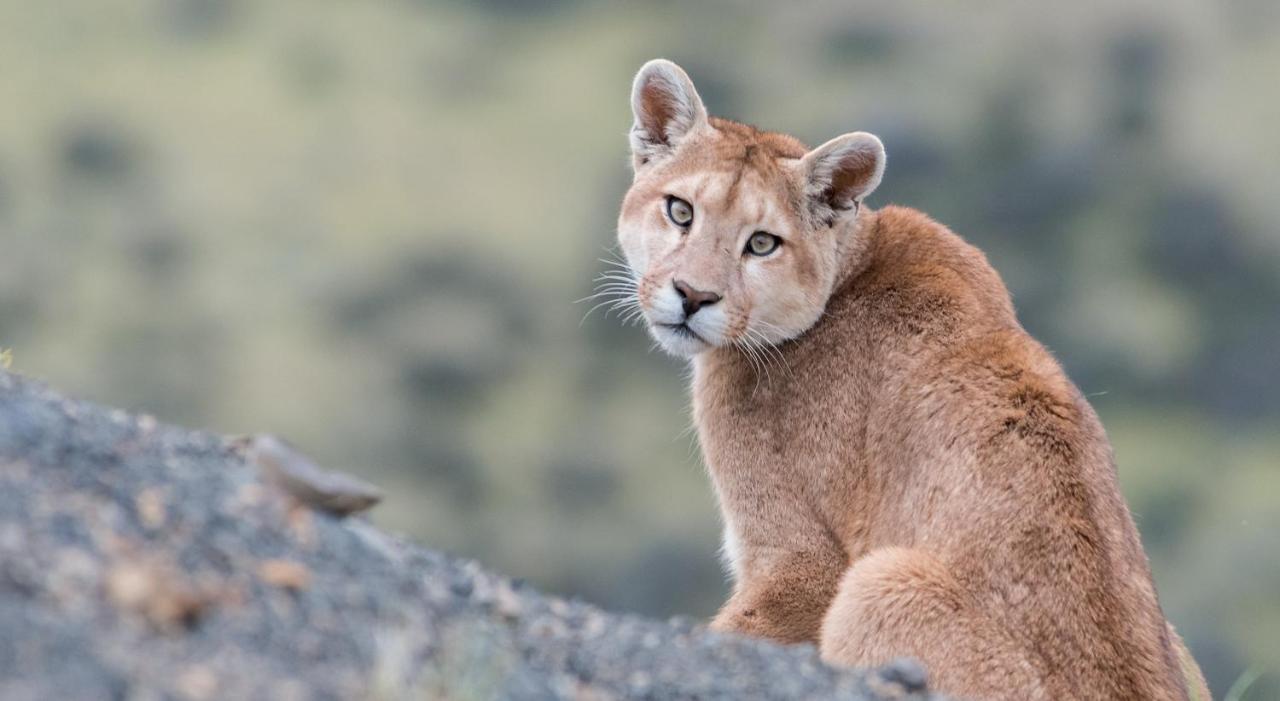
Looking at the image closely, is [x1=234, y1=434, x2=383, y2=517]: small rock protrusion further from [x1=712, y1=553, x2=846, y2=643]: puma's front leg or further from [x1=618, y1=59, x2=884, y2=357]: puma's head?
[x1=618, y1=59, x2=884, y2=357]: puma's head

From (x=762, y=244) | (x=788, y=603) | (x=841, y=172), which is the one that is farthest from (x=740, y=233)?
(x=788, y=603)

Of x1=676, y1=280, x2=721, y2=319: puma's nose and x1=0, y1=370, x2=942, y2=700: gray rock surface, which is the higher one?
x1=676, y1=280, x2=721, y2=319: puma's nose

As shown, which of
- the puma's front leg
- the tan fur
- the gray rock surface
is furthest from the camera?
the puma's front leg

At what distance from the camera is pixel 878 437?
26.6 feet

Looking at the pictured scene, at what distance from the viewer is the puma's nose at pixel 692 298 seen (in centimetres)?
825

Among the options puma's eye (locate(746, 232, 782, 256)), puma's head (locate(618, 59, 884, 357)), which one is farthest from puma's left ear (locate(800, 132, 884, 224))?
puma's eye (locate(746, 232, 782, 256))

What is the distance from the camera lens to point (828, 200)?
8.88 m

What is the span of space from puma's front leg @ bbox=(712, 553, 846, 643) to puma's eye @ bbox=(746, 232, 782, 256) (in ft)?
5.90

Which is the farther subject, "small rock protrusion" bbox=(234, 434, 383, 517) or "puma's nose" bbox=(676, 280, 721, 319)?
"puma's nose" bbox=(676, 280, 721, 319)

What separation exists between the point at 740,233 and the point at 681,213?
1.41 ft

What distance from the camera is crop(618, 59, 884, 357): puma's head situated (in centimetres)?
837

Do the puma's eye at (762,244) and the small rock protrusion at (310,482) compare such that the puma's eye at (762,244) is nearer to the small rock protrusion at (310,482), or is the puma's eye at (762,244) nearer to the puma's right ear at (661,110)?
the puma's right ear at (661,110)

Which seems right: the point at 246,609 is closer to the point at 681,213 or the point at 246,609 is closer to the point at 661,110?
the point at 681,213

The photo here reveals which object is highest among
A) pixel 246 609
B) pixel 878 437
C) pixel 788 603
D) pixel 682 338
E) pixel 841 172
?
pixel 841 172
